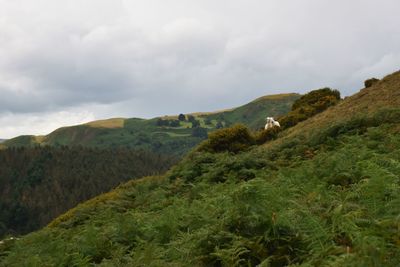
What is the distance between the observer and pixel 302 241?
7.18 metres

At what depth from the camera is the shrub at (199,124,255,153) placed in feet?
97.9

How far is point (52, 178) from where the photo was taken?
174375 mm

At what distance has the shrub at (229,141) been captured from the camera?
29828 millimetres

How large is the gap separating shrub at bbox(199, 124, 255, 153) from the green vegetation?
4710 inches

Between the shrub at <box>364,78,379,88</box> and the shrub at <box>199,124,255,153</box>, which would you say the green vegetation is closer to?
the shrub at <box>199,124,255,153</box>

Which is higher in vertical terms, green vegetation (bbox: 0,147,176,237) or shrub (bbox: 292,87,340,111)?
shrub (bbox: 292,87,340,111)

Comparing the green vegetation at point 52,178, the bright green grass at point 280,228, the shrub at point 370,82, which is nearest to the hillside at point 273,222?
the bright green grass at point 280,228

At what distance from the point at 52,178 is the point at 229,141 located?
156755 millimetres

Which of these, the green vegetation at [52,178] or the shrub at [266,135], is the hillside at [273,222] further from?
the green vegetation at [52,178]

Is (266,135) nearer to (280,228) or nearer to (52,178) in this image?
(280,228)

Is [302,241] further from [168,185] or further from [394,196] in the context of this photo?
[168,185]

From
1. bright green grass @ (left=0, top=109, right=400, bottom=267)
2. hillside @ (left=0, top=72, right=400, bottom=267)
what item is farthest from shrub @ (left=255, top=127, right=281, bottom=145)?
bright green grass @ (left=0, top=109, right=400, bottom=267)

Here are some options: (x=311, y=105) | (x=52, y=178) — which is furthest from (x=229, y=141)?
(x=52, y=178)

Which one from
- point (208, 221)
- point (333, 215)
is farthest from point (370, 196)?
point (208, 221)
